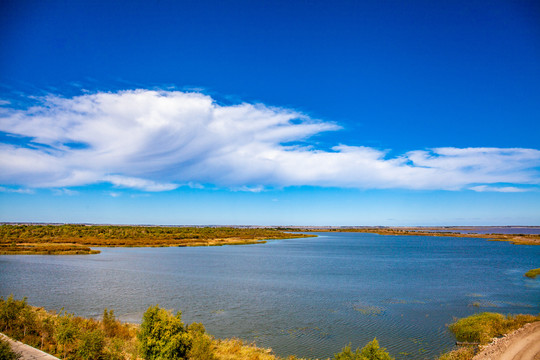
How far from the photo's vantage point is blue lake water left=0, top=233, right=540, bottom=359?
20.3 metres

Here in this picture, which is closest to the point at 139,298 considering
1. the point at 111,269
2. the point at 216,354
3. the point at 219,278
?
the point at 219,278

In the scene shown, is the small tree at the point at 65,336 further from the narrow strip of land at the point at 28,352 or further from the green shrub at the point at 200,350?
the green shrub at the point at 200,350

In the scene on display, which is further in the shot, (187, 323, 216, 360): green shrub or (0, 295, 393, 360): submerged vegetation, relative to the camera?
(187, 323, 216, 360): green shrub

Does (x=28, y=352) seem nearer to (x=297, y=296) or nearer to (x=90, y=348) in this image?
(x=90, y=348)

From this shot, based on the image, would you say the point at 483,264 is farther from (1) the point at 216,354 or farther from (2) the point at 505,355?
(1) the point at 216,354

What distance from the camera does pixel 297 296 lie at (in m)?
30.2

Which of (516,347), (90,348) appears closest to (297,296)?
(516,347)

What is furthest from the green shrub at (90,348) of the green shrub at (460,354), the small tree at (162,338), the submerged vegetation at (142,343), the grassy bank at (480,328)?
the grassy bank at (480,328)

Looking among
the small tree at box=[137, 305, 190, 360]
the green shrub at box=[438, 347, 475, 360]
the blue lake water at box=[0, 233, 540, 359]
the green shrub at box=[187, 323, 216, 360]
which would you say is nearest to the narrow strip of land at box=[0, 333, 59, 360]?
the small tree at box=[137, 305, 190, 360]

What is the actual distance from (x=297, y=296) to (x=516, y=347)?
1665cm

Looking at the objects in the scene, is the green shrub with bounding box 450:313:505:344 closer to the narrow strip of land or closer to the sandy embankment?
the sandy embankment

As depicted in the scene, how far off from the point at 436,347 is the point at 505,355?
3339 mm

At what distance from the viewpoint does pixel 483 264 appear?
55.0m

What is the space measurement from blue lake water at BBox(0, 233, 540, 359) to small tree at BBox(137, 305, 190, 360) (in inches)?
201
